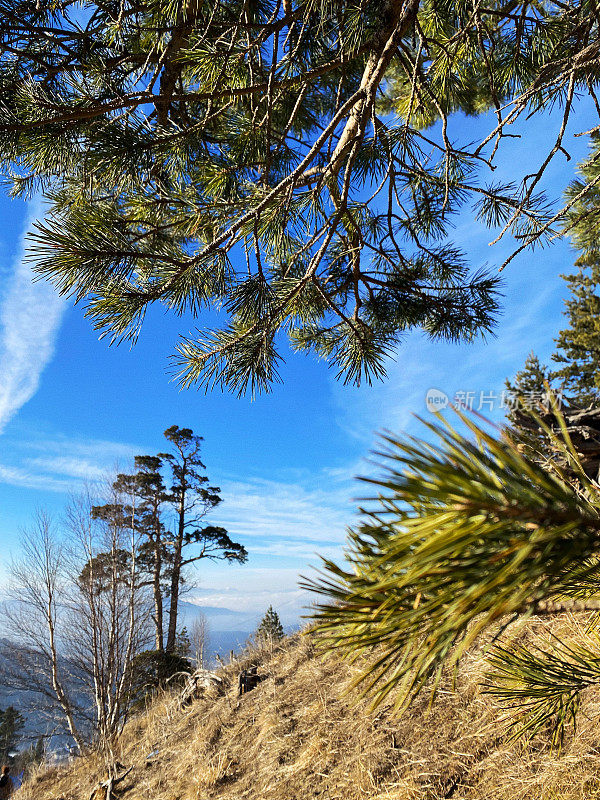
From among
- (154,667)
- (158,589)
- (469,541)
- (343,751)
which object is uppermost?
(158,589)

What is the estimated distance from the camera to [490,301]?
2770 mm

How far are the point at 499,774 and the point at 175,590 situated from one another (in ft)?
41.8

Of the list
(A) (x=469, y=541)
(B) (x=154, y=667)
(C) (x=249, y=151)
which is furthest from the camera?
(B) (x=154, y=667)

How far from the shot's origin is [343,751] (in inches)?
94.7

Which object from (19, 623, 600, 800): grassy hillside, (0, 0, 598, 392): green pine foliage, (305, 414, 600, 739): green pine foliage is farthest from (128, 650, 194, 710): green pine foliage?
(305, 414, 600, 739): green pine foliage

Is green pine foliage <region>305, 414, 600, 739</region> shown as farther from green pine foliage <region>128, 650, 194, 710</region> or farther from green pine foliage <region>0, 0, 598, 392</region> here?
green pine foliage <region>128, 650, 194, 710</region>

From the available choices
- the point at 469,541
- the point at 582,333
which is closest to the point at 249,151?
the point at 469,541

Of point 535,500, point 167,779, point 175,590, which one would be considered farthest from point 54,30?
point 175,590

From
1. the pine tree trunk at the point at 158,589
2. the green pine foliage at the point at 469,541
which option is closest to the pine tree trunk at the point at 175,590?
the pine tree trunk at the point at 158,589

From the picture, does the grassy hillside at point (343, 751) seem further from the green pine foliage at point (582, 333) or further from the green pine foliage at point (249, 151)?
the green pine foliage at point (582, 333)

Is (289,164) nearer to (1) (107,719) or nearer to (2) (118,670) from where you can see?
(1) (107,719)

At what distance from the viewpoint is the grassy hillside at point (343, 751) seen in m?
1.69

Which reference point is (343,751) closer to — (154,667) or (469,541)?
(469,541)

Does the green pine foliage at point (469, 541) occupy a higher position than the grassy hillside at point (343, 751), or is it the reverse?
the green pine foliage at point (469, 541)
